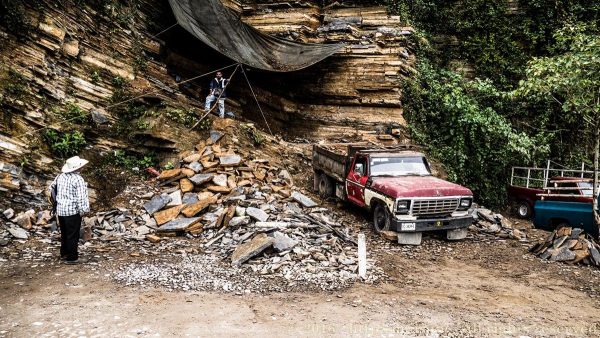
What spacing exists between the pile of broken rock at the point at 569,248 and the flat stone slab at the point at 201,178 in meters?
→ 7.69

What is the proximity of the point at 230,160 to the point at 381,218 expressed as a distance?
4468 millimetres

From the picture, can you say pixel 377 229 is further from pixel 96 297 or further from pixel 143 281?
pixel 96 297

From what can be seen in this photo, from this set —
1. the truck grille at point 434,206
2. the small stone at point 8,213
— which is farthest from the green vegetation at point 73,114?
the truck grille at point 434,206

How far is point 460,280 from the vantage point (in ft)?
23.0

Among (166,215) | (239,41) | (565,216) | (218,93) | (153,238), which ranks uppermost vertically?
(239,41)

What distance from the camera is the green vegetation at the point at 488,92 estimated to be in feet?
48.2

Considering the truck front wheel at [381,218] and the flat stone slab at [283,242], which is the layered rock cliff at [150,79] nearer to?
the flat stone slab at [283,242]

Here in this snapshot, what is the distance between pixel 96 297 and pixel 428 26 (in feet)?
57.2

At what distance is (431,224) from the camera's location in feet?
28.4

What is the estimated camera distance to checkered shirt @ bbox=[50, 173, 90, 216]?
6.88 meters

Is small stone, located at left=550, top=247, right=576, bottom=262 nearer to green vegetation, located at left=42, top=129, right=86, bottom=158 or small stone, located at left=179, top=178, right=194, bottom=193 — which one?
small stone, located at left=179, top=178, right=194, bottom=193

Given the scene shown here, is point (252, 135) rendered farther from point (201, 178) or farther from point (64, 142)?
point (64, 142)

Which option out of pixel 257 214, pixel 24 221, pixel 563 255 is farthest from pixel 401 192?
pixel 24 221

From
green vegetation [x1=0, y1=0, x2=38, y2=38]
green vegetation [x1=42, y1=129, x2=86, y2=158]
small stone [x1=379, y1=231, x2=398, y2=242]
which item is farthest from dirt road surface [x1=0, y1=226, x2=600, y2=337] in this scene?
green vegetation [x1=0, y1=0, x2=38, y2=38]
